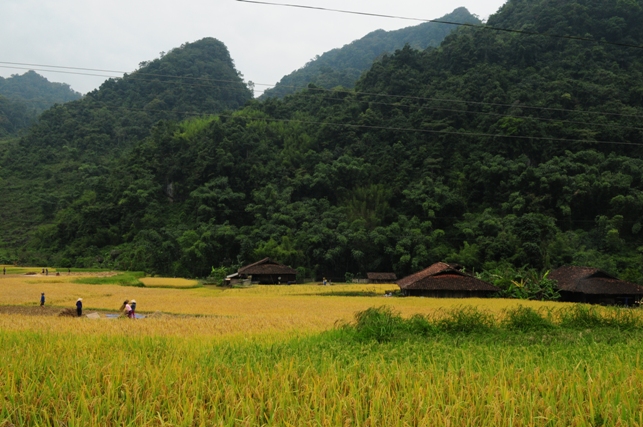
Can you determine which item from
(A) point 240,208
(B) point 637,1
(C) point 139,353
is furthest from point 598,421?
(B) point 637,1

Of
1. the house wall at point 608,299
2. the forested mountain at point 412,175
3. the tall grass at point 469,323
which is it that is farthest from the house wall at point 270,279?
the tall grass at point 469,323

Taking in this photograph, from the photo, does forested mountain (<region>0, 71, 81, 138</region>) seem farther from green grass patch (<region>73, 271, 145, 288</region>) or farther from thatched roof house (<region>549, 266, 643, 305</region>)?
thatched roof house (<region>549, 266, 643, 305</region>)

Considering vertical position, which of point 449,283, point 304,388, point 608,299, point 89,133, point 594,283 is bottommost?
point 608,299

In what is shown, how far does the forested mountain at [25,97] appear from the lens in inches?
3655

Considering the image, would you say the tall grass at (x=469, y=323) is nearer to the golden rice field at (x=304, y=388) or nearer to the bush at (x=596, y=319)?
the bush at (x=596, y=319)

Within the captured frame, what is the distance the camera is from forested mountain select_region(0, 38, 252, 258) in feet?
194

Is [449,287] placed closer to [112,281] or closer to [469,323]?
[469,323]

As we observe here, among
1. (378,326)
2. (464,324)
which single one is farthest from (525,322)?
(378,326)

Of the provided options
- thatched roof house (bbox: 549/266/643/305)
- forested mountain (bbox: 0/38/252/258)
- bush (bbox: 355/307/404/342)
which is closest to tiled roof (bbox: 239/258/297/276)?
forested mountain (bbox: 0/38/252/258)

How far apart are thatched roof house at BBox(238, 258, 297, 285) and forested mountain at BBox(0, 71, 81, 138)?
8287cm

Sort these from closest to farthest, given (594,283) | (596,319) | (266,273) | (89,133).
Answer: (596,319) < (594,283) < (266,273) < (89,133)

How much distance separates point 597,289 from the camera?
26.4m

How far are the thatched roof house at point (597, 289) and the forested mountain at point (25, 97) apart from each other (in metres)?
109

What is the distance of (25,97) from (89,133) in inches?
3249
